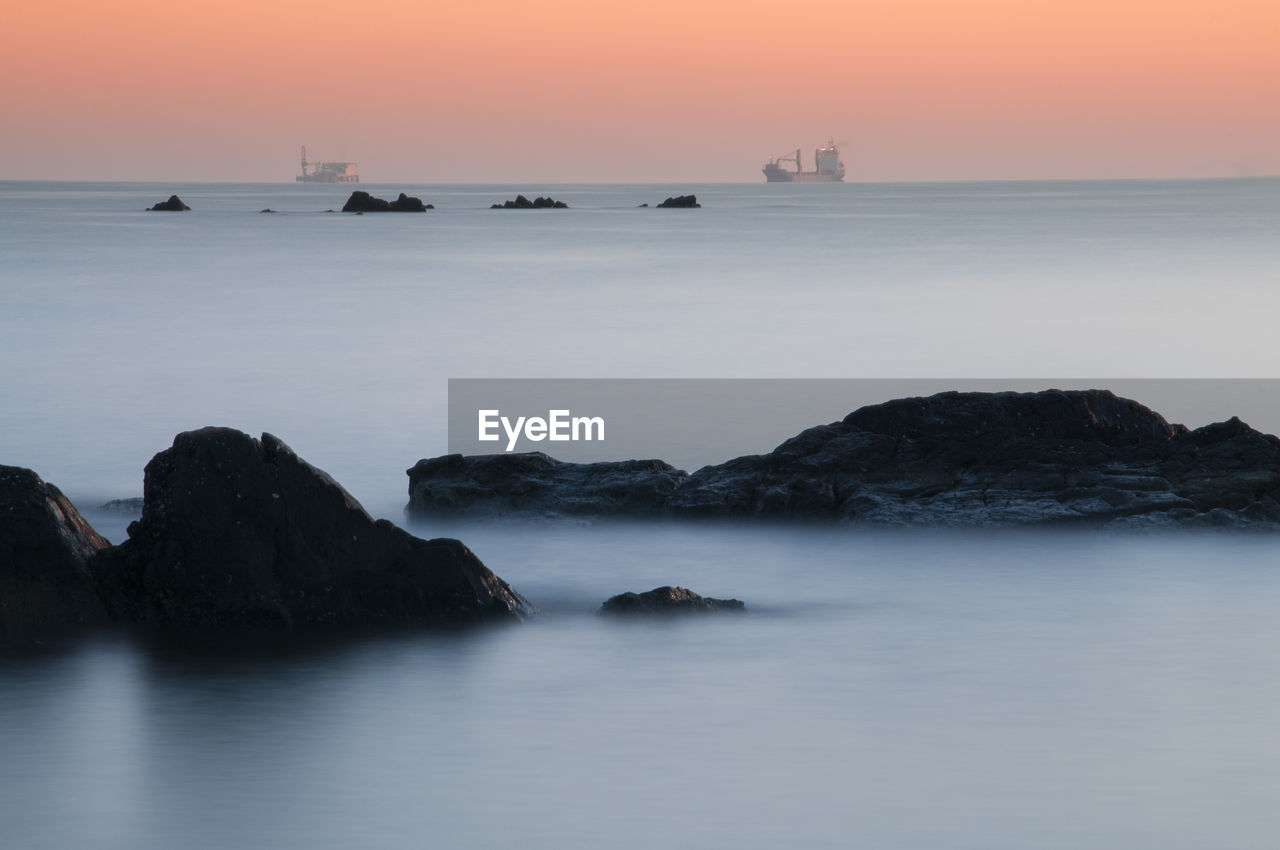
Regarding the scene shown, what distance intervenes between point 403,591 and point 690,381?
11831mm

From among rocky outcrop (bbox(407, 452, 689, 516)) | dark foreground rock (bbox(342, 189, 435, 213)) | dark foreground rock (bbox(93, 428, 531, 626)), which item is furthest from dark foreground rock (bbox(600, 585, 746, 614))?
dark foreground rock (bbox(342, 189, 435, 213))

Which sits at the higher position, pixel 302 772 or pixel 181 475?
pixel 181 475

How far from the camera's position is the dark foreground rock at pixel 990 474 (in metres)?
9.12

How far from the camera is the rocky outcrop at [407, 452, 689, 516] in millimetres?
9617

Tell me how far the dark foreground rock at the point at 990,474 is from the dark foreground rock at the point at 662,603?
1746 millimetres

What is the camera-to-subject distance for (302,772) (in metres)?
5.58

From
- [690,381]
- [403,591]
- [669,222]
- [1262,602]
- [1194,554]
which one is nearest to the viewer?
[403,591]

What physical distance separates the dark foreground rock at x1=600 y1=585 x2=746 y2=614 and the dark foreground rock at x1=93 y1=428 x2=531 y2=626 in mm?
787

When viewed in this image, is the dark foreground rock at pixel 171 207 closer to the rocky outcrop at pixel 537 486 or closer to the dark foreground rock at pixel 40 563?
the rocky outcrop at pixel 537 486

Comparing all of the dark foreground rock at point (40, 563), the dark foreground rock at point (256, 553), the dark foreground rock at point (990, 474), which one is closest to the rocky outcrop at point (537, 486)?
the dark foreground rock at point (990, 474)

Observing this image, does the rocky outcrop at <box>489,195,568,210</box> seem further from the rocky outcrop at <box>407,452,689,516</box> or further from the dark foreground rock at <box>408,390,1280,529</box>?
the dark foreground rock at <box>408,390,1280,529</box>

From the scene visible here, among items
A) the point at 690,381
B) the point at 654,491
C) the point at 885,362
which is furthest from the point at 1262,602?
the point at 885,362

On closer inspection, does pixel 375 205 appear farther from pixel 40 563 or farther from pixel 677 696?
pixel 677 696

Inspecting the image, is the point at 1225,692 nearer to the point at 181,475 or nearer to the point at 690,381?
the point at 181,475
